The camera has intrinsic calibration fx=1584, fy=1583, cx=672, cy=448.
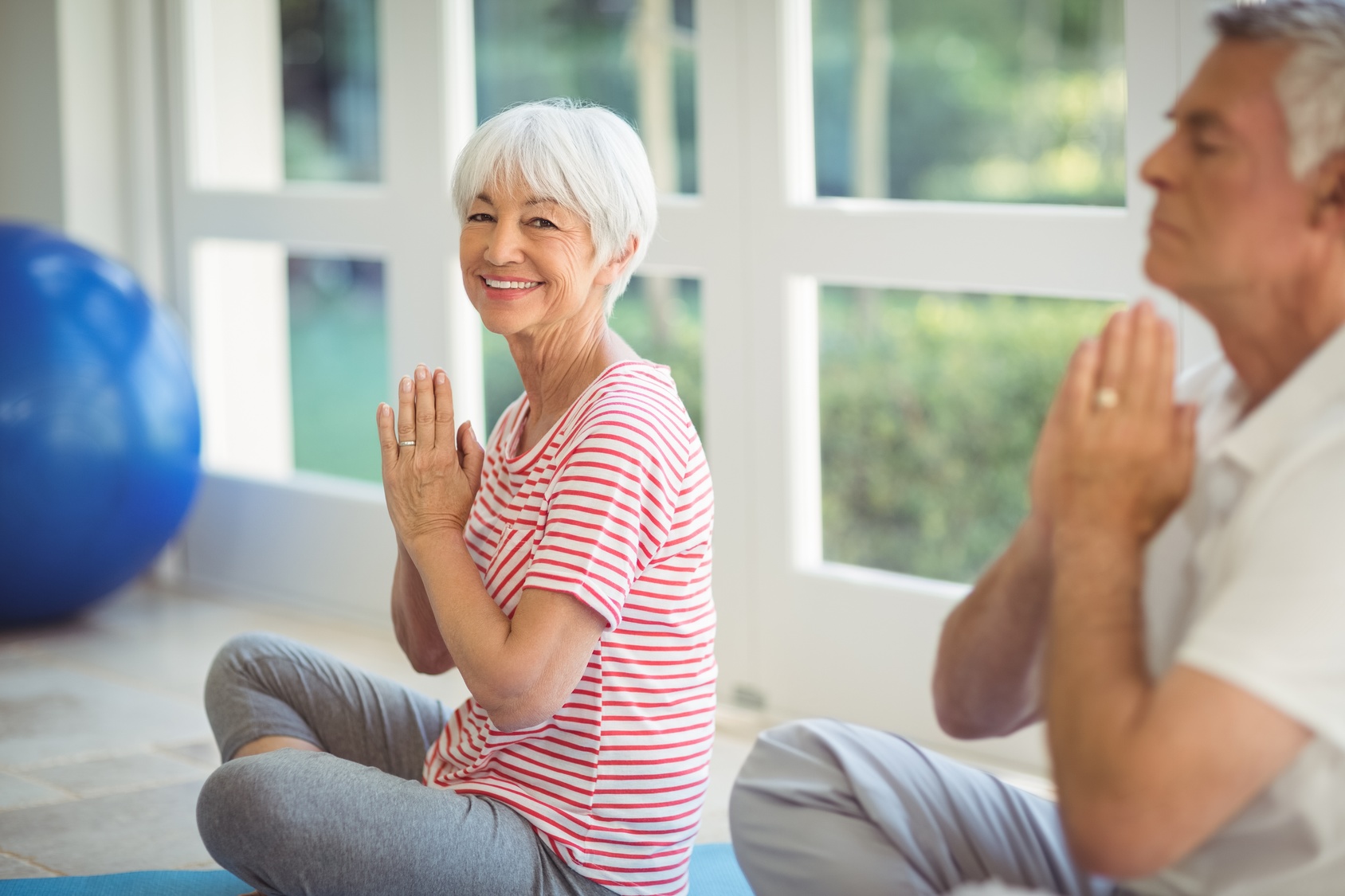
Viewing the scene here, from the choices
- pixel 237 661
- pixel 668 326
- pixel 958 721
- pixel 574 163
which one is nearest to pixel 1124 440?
pixel 958 721

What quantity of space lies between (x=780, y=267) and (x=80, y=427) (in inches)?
62.5

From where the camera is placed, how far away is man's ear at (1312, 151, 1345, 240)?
3.93ft

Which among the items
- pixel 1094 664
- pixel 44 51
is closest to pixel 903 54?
pixel 44 51

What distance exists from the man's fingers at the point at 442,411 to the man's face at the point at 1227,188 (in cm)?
84

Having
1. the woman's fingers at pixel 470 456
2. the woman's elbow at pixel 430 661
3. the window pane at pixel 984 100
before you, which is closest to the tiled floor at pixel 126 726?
the woman's elbow at pixel 430 661

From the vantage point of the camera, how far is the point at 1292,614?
1081mm

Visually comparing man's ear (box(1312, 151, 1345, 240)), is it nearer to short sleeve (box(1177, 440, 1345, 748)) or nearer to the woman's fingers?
short sleeve (box(1177, 440, 1345, 748))

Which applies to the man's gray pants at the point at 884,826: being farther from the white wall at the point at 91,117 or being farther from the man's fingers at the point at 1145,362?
the white wall at the point at 91,117

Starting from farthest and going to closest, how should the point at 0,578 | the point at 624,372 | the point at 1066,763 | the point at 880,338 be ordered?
the point at 880,338
the point at 0,578
the point at 624,372
the point at 1066,763

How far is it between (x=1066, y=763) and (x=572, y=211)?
3.02 ft

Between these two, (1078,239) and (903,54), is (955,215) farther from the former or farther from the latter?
(903,54)

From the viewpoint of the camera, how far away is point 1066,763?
1.18 m

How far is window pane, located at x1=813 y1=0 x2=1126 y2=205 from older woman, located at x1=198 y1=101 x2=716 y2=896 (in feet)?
14.7

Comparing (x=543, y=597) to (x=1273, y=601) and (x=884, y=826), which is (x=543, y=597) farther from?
(x=1273, y=601)
